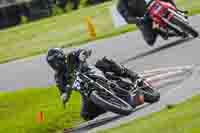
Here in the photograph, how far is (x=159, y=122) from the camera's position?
8.87 meters

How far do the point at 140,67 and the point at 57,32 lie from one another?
1166cm

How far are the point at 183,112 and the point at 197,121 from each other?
3.59 feet

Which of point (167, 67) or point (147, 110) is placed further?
point (167, 67)

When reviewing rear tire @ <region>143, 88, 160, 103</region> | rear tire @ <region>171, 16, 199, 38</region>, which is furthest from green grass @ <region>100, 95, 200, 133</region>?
rear tire @ <region>171, 16, 199, 38</region>

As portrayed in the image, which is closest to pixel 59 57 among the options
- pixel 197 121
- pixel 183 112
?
pixel 183 112

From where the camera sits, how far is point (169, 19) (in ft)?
58.5

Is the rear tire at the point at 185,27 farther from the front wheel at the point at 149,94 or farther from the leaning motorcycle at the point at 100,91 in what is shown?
the leaning motorcycle at the point at 100,91

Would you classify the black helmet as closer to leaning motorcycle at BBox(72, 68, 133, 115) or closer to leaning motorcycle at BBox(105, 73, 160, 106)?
leaning motorcycle at BBox(72, 68, 133, 115)

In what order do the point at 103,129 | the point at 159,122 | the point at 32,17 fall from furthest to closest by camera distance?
1. the point at 32,17
2. the point at 103,129
3. the point at 159,122

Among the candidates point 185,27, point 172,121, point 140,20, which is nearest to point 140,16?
point 140,20

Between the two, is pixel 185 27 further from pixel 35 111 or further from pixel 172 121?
pixel 172 121

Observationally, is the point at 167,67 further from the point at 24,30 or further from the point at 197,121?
the point at 24,30

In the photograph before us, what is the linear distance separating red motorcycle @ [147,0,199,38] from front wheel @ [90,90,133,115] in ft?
21.8

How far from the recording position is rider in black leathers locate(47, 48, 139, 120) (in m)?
11.3
